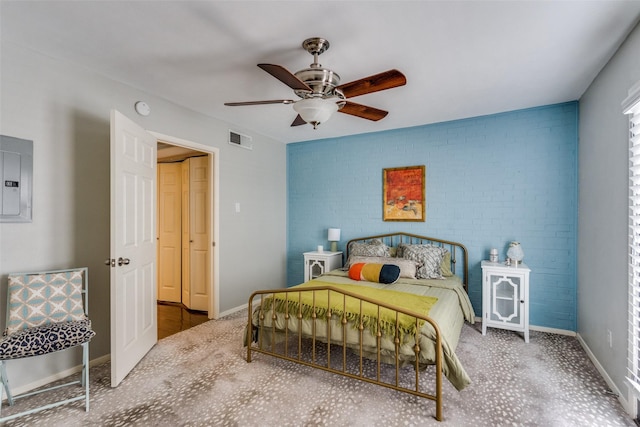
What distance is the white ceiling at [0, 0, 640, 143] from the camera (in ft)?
6.23

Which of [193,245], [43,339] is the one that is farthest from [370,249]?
[43,339]

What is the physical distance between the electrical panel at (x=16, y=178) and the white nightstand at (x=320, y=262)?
3178mm

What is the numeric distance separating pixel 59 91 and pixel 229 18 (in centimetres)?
168

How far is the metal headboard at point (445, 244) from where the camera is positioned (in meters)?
3.93

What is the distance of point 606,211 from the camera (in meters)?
2.52

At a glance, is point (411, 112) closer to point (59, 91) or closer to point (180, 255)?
point (59, 91)

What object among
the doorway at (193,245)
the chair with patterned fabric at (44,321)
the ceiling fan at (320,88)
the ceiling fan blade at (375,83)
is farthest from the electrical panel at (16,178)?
the ceiling fan blade at (375,83)

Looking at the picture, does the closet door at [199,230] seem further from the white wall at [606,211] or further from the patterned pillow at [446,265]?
the white wall at [606,211]

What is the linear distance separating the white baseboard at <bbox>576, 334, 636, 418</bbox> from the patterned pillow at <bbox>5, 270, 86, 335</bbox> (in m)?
3.98

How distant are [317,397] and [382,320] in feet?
2.45

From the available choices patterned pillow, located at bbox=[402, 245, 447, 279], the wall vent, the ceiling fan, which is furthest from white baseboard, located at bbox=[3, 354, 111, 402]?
patterned pillow, located at bbox=[402, 245, 447, 279]

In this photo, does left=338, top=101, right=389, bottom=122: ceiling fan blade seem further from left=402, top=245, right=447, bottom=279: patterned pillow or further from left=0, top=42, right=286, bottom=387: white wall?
left=0, top=42, right=286, bottom=387: white wall

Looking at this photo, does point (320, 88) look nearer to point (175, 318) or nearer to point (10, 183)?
point (10, 183)

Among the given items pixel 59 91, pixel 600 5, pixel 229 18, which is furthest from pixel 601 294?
pixel 59 91
